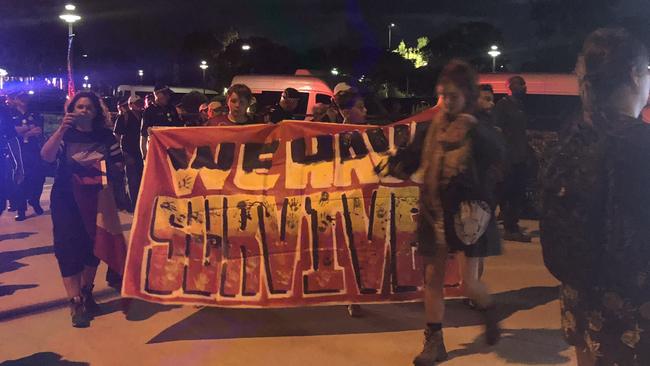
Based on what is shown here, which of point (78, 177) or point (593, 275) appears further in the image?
point (78, 177)

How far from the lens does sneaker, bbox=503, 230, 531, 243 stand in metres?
8.03

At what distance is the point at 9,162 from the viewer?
9742mm

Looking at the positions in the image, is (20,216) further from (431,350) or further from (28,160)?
(431,350)

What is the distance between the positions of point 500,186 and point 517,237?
69 centimetres

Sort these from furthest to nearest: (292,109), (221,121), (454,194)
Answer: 1. (292,109)
2. (221,121)
3. (454,194)

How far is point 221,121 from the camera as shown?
5.85 m

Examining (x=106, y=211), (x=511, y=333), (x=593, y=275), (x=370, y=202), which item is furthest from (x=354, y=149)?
(x=593, y=275)

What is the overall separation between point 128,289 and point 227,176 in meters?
1.12

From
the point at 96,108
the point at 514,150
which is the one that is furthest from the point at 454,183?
the point at 514,150

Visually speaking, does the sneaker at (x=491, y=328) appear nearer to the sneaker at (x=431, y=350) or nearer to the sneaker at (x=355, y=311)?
the sneaker at (x=431, y=350)

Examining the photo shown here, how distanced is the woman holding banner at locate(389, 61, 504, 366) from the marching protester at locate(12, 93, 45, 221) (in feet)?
25.5

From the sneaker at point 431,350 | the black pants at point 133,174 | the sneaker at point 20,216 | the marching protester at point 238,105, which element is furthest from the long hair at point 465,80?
the sneaker at point 20,216

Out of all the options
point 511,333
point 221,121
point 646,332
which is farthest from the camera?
point 221,121

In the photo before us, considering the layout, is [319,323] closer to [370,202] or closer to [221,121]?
[370,202]
